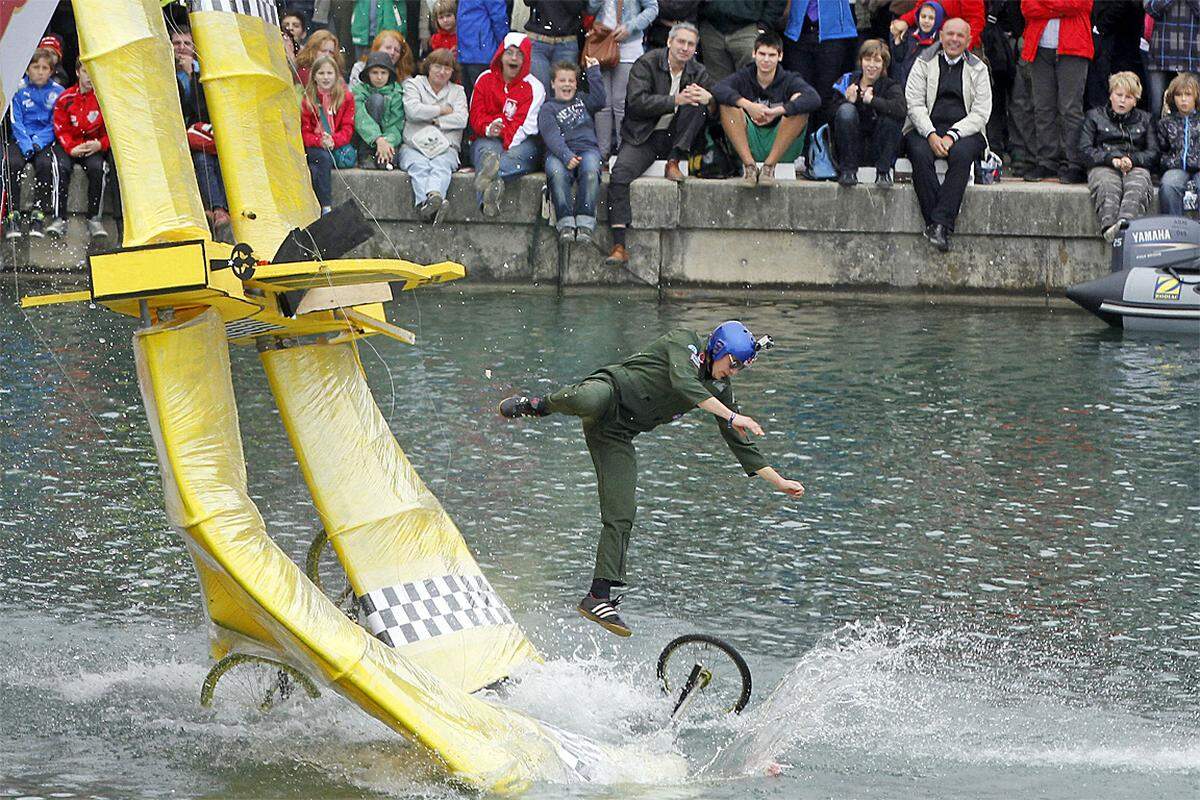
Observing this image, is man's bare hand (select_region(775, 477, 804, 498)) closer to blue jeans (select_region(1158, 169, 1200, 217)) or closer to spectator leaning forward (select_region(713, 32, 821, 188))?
spectator leaning forward (select_region(713, 32, 821, 188))

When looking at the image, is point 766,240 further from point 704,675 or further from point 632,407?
point 704,675

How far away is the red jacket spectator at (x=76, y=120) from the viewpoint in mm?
17844

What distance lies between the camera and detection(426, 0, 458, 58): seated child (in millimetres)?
18672

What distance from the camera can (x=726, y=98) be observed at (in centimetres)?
1805

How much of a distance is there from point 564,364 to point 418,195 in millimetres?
4133

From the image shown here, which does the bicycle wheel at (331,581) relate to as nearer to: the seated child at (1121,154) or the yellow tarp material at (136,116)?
the yellow tarp material at (136,116)

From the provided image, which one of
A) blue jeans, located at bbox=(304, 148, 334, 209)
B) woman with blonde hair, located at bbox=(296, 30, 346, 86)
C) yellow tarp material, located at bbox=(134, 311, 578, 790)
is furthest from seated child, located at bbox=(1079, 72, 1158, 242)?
yellow tarp material, located at bbox=(134, 311, 578, 790)

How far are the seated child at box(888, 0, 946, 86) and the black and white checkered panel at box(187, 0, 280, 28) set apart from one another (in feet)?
34.0

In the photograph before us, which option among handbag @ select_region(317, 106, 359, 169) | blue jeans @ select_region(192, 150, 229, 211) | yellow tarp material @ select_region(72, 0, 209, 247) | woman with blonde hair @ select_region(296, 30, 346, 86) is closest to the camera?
yellow tarp material @ select_region(72, 0, 209, 247)

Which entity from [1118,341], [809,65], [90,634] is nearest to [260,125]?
[90,634]

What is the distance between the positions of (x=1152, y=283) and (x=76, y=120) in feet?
30.8

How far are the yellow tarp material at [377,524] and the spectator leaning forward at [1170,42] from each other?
36.9 ft

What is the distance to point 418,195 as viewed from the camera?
18266mm

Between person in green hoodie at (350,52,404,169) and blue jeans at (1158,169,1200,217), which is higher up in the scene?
person in green hoodie at (350,52,404,169)
